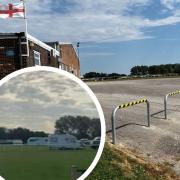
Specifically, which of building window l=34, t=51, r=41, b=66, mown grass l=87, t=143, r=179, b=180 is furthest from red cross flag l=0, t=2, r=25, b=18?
mown grass l=87, t=143, r=179, b=180

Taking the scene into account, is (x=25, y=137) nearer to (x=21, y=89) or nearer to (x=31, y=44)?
(x=21, y=89)

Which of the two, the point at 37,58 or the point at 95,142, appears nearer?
the point at 95,142

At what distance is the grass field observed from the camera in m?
3.66

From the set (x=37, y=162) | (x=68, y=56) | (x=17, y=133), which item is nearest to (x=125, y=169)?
(x=37, y=162)

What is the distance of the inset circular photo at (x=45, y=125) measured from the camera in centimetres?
367

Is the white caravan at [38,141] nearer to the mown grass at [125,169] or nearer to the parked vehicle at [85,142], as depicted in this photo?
the parked vehicle at [85,142]

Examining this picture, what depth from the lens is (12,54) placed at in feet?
87.4

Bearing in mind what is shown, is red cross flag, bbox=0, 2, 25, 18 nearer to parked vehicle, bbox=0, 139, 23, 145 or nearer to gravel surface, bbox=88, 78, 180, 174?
gravel surface, bbox=88, 78, 180, 174

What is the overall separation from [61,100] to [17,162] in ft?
2.01

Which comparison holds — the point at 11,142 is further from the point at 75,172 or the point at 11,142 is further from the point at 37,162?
the point at 75,172

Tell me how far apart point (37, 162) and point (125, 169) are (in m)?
5.85

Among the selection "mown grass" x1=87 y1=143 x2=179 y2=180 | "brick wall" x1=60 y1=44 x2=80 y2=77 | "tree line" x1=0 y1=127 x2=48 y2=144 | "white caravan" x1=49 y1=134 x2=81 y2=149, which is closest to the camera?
"tree line" x1=0 y1=127 x2=48 y2=144

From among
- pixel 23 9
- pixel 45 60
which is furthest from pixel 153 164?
pixel 45 60

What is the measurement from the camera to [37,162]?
3.75m
